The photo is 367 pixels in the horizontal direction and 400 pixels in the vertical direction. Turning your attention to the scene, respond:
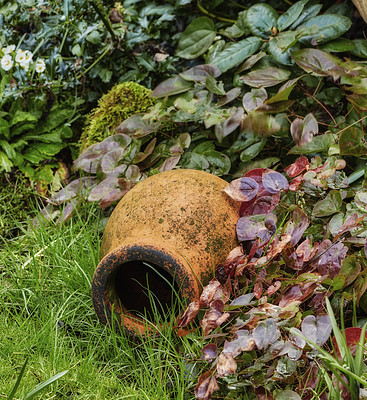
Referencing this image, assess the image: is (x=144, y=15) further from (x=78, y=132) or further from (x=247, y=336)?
Answer: (x=247, y=336)

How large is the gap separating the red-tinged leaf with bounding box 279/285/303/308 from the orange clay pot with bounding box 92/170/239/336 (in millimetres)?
317

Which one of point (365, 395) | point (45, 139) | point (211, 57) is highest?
point (211, 57)

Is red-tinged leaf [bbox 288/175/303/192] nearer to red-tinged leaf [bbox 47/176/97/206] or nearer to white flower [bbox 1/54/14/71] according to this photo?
red-tinged leaf [bbox 47/176/97/206]

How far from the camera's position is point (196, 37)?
9.37ft

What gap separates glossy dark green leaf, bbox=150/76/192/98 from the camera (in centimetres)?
264

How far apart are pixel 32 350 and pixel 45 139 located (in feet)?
5.60

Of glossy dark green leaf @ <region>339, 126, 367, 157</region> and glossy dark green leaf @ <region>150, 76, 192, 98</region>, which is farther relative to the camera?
glossy dark green leaf @ <region>150, 76, 192, 98</region>

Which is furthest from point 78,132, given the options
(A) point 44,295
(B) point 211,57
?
(A) point 44,295

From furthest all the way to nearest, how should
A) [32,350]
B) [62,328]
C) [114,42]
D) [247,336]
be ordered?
1. [114,42]
2. [62,328]
3. [32,350]
4. [247,336]

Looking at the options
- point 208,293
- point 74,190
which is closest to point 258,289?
point 208,293

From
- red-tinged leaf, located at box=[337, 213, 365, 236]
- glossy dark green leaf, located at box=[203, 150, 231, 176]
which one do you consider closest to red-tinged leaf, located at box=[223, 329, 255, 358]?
red-tinged leaf, located at box=[337, 213, 365, 236]

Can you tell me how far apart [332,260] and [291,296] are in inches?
8.4

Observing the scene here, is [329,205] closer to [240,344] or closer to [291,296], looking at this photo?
[291,296]

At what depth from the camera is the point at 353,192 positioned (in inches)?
78.9
